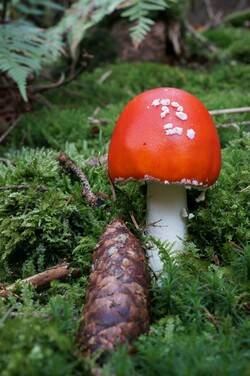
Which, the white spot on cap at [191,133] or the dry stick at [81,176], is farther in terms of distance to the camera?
the dry stick at [81,176]

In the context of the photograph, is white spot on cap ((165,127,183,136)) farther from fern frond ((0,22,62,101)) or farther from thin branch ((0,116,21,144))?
thin branch ((0,116,21,144))

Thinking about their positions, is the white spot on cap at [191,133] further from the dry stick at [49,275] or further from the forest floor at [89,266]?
the dry stick at [49,275]

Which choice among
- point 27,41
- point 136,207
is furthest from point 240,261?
point 27,41

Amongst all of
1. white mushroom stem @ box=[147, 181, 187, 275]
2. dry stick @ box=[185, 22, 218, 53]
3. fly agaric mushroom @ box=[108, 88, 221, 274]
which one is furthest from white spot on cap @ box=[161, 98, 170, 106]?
dry stick @ box=[185, 22, 218, 53]

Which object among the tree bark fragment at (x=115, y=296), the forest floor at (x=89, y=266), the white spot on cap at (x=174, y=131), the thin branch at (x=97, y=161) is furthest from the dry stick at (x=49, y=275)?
the thin branch at (x=97, y=161)

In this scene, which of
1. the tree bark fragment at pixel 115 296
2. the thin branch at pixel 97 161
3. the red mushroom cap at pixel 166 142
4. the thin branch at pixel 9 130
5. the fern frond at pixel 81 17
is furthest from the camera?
the fern frond at pixel 81 17

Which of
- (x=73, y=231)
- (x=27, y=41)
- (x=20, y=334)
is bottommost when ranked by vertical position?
(x=73, y=231)

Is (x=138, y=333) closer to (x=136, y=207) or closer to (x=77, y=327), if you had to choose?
(x=77, y=327)

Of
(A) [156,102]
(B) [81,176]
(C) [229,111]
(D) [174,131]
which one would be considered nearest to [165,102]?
(A) [156,102]
